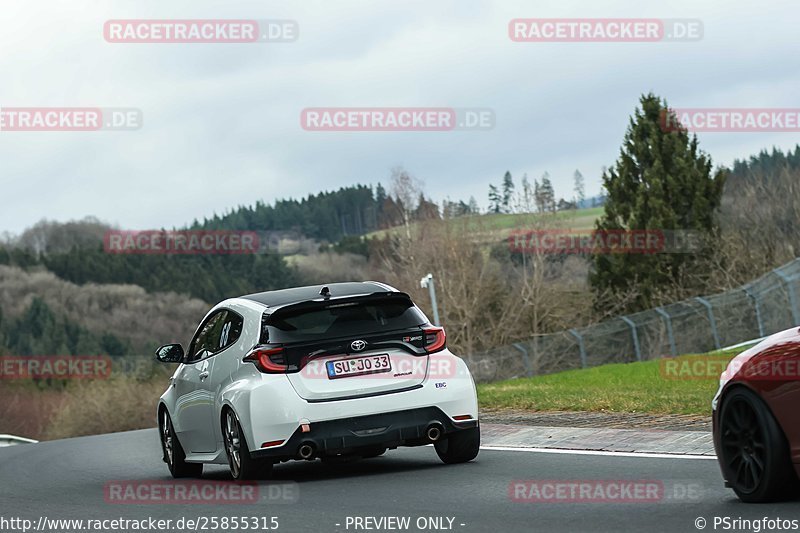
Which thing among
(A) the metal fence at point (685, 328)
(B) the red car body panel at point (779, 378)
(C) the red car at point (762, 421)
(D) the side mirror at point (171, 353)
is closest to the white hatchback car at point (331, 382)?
(D) the side mirror at point (171, 353)

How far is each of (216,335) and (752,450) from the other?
5.81 metres

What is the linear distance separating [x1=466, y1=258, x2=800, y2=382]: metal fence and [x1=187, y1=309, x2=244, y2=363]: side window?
1977 centimetres

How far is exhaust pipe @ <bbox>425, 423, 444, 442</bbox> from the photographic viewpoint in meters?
11.2

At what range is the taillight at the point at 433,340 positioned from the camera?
11414mm

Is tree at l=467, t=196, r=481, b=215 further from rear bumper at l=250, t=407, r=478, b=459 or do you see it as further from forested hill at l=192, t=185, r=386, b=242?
rear bumper at l=250, t=407, r=478, b=459

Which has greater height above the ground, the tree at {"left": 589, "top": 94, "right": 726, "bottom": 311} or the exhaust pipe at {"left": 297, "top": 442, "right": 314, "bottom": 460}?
the tree at {"left": 589, "top": 94, "right": 726, "bottom": 311}

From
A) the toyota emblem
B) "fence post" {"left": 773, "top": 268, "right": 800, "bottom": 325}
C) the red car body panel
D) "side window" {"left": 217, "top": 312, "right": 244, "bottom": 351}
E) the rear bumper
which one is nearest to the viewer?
the red car body panel

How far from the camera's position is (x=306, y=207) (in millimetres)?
111625

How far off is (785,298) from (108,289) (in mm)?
93498

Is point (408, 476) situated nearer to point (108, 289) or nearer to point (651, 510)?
→ point (651, 510)

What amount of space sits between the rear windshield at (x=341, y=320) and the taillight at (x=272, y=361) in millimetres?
118

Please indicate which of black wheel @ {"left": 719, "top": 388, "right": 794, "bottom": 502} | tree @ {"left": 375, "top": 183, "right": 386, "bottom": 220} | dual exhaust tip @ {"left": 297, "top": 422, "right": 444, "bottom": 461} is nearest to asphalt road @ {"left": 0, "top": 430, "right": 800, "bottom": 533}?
black wheel @ {"left": 719, "top": 388, "right": 794, "bottom": 502}

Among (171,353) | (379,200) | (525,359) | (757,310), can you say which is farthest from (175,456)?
(379,200)

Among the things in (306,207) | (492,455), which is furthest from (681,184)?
(492,455)
